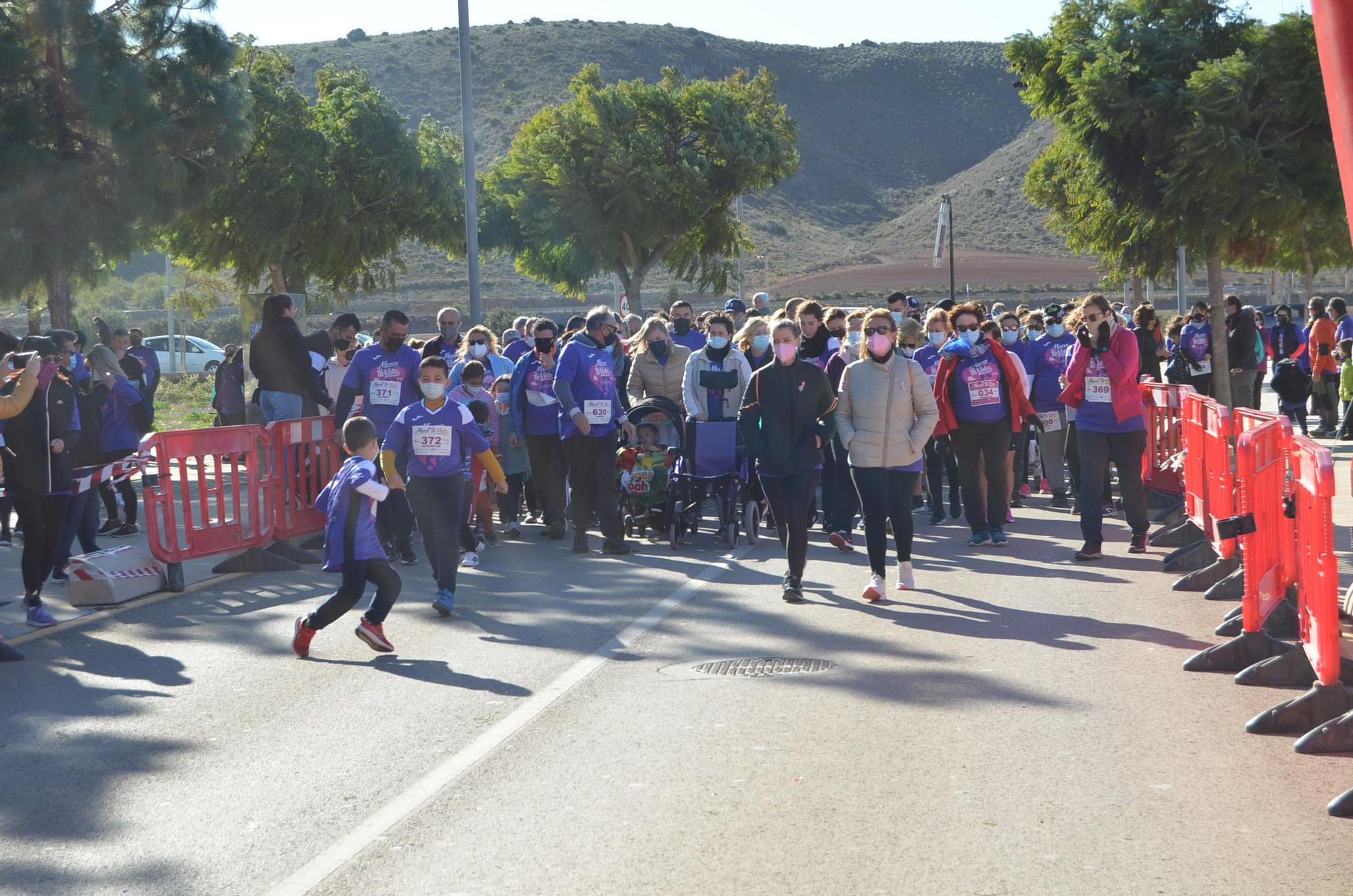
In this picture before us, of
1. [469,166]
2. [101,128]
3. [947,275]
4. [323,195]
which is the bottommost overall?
[947,275]

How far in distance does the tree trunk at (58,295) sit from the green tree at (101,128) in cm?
2

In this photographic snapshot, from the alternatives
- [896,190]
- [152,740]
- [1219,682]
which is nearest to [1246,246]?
[1219,682]

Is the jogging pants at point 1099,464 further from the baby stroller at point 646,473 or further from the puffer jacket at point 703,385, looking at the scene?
the baby stroller at point 646,473

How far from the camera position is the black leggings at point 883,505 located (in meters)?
10.7

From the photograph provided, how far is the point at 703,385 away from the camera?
13.8m

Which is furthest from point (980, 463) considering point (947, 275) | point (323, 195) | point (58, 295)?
point (947, 275)

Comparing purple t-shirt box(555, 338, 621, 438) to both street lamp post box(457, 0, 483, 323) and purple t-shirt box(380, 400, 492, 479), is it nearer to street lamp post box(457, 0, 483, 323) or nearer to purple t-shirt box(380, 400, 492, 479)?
purple t-shirt box(380, 400, 492, 479)

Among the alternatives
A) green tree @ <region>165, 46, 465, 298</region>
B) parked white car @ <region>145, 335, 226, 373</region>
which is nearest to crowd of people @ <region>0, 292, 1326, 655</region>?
green tree @ <region>165, 46, 465, 298</region>

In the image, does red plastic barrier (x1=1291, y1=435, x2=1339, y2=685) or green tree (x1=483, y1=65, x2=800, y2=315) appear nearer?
red plastic barrier (x1=1291, y1=435, x2=1339, y2=685)

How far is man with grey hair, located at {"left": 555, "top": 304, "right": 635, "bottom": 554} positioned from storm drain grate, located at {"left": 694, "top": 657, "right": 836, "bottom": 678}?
479 cm

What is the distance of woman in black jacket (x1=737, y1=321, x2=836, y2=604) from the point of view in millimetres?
10680

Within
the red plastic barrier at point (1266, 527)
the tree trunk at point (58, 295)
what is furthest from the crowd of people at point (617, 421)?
the tree trunk at point (58, 295)

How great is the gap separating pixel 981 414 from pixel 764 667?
5536 mm

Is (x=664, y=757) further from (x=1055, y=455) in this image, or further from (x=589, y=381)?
(x=1055, y=455)
